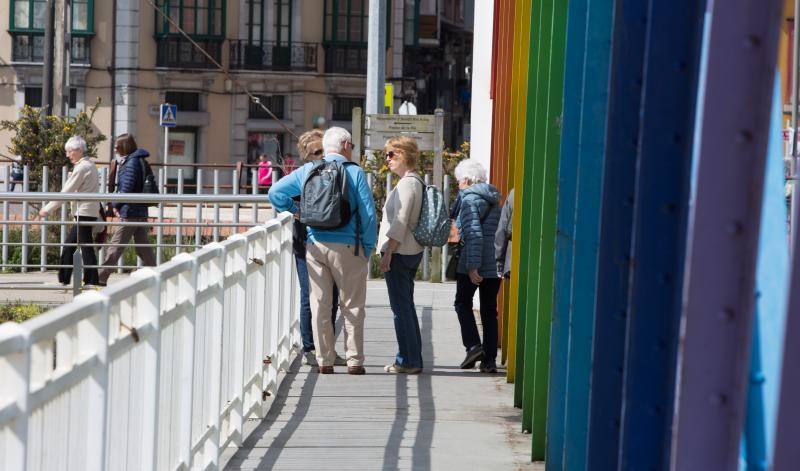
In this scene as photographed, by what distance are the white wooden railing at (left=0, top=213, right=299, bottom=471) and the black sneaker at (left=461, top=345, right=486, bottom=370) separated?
2.25 metres

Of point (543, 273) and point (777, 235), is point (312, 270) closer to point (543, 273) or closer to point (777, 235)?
point (543, 273)

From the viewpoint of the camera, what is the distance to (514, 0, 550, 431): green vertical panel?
8688mm

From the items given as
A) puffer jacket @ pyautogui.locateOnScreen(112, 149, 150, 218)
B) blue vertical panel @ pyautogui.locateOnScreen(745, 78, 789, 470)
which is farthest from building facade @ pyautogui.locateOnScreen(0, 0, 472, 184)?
blue vertical panel @ pyautogui.locateOnScreen(745, 78, 789, 470)

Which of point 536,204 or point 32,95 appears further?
point 32,95

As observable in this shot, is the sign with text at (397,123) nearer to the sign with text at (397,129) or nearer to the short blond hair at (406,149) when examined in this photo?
the sign with text at (397,129)

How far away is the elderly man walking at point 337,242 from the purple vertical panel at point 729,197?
289 inches

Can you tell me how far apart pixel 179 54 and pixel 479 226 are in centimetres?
4132

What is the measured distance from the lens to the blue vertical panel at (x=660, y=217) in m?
4.35

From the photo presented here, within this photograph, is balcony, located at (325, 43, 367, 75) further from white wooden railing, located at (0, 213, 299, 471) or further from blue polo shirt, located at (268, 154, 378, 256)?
white wooden railing, located at (0, 213, 299, 471)

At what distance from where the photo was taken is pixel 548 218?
318 inches

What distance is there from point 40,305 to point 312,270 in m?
5.51

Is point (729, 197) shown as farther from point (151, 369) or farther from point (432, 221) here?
A: point (432, 221)

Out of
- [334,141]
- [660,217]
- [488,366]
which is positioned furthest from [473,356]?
[660,217]

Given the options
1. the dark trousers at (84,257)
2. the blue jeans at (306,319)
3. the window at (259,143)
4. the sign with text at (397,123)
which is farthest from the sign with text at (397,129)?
the window at (259,143)
